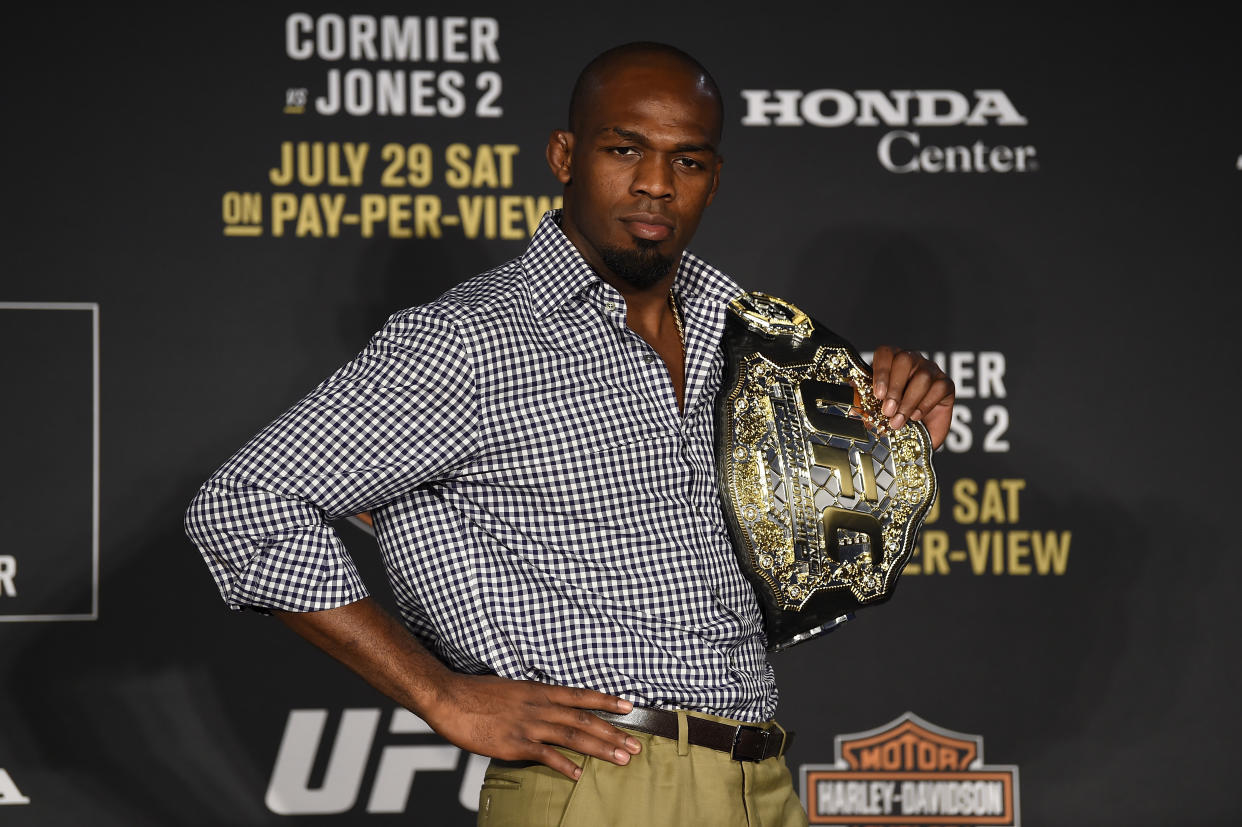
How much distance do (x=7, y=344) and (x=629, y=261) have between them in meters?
1.58

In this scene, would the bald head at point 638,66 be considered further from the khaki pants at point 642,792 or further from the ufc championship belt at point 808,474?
the khaki pants at point 642,792

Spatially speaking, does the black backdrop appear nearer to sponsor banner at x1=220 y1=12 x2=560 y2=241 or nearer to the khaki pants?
sponsor banner at x1=220 y1=12 x2=560 y2=241

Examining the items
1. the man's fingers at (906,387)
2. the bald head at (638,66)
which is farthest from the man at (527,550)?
the man's fingers at (906,387)

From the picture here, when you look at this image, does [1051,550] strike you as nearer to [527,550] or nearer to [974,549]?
[974,549]

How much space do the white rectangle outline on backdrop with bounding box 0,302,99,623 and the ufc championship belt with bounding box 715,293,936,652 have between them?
1466 mm

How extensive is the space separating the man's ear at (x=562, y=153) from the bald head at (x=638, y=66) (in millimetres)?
25

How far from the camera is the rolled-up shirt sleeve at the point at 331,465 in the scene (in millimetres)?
1372

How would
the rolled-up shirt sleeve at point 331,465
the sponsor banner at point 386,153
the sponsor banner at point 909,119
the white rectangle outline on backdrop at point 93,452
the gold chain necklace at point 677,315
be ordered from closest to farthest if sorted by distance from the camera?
the rolled-up shirt sleeve at point 331,465
the gold chain necklace at point 677,315
the white rectangle outline on backdrop at point 93,452
the sponsor banner at point 386,153
the sponsor banner at point 909,119

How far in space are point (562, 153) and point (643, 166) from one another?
0.14 meters

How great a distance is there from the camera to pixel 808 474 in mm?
1649

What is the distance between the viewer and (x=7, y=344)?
2.60m

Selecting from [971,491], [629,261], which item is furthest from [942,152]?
[629,261]

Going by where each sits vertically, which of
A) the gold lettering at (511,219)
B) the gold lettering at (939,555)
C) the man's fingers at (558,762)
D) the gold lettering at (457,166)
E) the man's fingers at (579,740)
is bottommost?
the man's fingers at (558,762)

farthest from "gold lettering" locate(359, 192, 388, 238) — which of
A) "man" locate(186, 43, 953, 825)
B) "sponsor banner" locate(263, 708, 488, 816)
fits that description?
"man" locate(186, 43, 953, 825)
